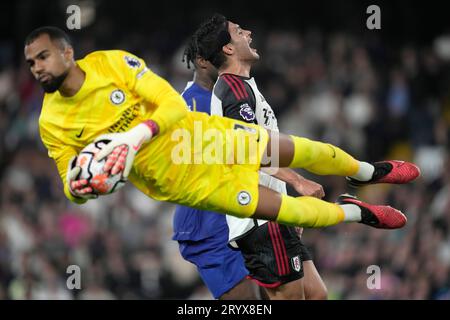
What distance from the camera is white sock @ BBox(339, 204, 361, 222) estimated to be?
606 cm

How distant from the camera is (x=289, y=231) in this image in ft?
21.5

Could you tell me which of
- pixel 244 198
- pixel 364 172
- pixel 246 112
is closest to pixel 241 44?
pixel 246 112

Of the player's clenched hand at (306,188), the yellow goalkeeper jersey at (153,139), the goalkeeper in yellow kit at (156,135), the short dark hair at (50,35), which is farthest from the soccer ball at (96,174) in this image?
the player's clenched hand at (306,188)

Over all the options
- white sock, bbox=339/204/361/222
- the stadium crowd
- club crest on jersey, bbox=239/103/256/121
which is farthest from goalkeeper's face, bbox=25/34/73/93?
the stadium crowd

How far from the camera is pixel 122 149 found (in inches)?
205

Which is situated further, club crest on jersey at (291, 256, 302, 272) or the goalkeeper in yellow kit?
club crest on jersey at (291, 256, 302, 272)

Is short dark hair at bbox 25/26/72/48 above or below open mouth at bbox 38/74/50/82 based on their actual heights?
above

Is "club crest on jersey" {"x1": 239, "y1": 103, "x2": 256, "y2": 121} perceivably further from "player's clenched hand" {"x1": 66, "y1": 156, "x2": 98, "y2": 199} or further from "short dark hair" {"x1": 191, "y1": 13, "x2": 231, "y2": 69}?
"player's clenched hand" {"x1": 66, "y1": 156, "x2": 98, "y2": 199}

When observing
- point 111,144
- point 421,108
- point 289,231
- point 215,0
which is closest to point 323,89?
point 421,108

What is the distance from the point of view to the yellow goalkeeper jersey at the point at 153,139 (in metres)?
5.67

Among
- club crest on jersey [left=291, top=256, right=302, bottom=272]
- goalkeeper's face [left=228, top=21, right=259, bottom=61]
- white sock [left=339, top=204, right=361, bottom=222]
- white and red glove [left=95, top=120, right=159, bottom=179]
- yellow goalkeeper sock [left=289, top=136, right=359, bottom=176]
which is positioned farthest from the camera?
goalkeeper's face [left=228, top=21, right=259, bottom=61]

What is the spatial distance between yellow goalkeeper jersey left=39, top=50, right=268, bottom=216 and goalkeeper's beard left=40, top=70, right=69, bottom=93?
101 millimetres

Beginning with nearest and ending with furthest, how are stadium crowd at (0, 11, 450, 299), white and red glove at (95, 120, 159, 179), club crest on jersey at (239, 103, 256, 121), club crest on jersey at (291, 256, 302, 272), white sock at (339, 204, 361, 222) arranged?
white and red glove at (95, 120, 159, 179) < white sock at (339, 204, 361, 222) < club crest on jersey at (239, 103, 256, 121) < club crest on jersey at (291, 256, 302, 272) < stadium crowd at (0, 11, 450, 299)

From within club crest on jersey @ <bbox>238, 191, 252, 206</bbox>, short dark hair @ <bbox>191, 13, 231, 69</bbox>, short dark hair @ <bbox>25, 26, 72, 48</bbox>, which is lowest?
club crest on jersey @ <bbox>238, 191, 252, 206</bbox>
